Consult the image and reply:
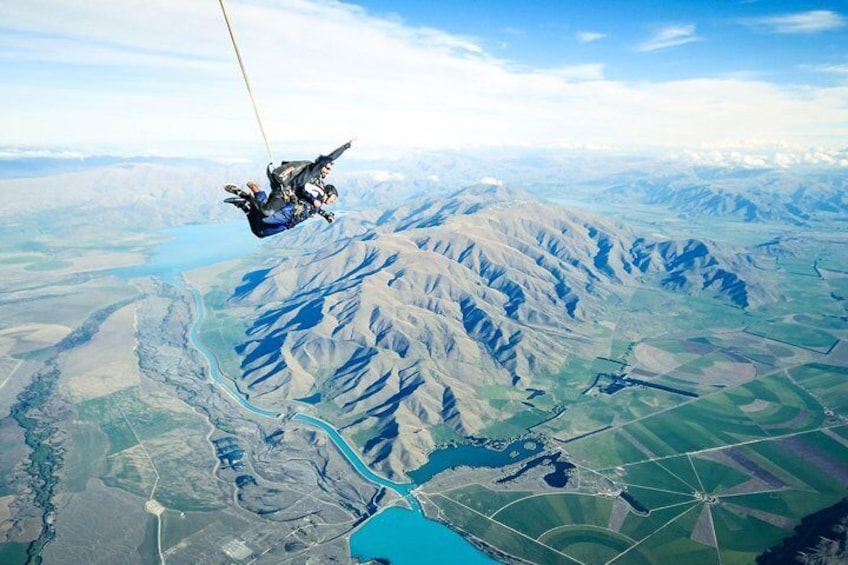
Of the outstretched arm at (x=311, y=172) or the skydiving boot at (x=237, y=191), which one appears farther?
the skydiving boot at (x=237, y=191)

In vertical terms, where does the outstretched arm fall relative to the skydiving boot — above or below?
above

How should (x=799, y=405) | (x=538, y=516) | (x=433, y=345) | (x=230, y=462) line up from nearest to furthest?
(x=538, y=516)
(x=230, y=462)
(x=799, y=405)
(x=433, y=345)

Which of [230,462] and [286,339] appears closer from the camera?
[230,462]

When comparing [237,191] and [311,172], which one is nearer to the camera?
[311,172]

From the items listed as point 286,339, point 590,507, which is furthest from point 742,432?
point 286,339

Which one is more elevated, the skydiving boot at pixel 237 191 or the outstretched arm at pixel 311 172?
the outstretched arm at pixel 311 172

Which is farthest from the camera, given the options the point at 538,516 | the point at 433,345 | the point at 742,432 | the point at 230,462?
the point at 433,345

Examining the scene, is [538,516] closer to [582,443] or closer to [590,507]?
[590,507]

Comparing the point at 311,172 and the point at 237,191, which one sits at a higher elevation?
the point at 311,172

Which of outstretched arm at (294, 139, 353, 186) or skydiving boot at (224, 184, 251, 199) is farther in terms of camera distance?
skydiving boot at (224, 184, 251, 199)

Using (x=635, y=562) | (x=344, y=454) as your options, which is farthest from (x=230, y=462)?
(x=635, y=562)
